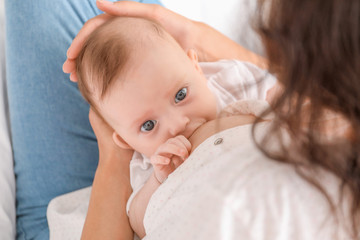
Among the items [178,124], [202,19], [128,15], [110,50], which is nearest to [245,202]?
[178,124]

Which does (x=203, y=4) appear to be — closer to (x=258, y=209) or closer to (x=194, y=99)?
(x=194, y=99)

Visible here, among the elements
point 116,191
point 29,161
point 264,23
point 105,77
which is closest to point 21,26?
point 29,161

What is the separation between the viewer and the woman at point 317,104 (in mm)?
464

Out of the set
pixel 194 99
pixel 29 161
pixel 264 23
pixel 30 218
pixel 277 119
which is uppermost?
pixel 264 23

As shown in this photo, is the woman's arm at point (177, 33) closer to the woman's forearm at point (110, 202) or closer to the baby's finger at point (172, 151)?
the woman's forearm at point (110, 202)

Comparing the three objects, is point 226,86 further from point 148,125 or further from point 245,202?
point 245,202

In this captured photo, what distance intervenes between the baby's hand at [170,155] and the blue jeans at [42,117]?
1.82 feet

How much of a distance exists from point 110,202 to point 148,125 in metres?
0.30

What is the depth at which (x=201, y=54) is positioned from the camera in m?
1.50

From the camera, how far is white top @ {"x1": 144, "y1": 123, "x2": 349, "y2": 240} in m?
0.57

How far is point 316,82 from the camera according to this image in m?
0.50

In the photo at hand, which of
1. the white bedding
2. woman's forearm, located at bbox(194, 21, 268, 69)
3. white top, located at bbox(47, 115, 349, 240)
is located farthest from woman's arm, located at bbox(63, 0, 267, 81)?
white top, located at bbox(47, 115, 349, 240)

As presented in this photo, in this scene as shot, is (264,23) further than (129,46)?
No

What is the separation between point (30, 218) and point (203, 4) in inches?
63.1
